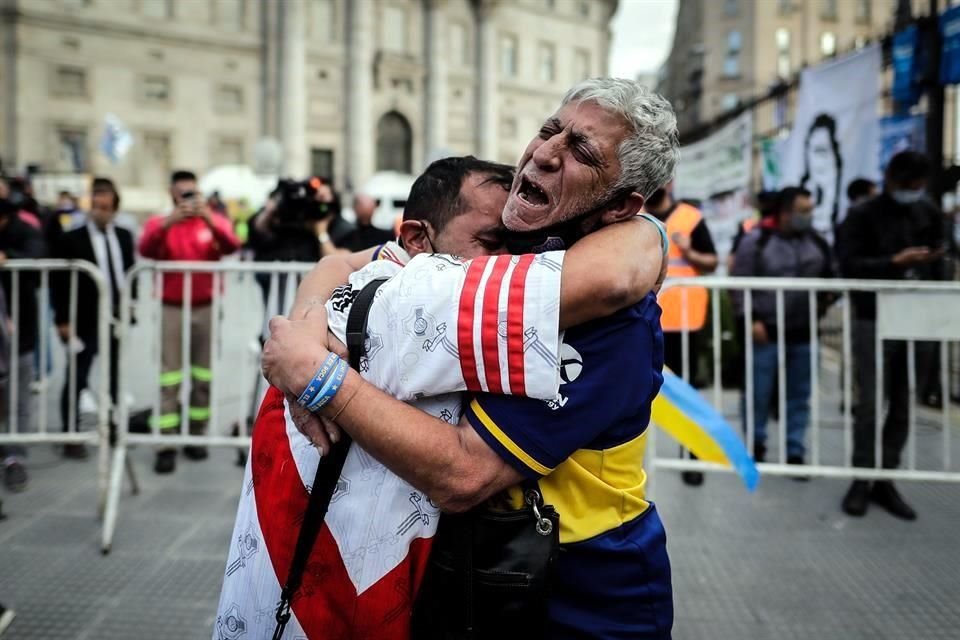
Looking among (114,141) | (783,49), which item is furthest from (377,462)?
(783,49)

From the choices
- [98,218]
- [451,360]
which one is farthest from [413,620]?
[98,218]

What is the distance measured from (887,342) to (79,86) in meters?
35.9

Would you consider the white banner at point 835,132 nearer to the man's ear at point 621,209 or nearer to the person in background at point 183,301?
the person in background at point 183,301

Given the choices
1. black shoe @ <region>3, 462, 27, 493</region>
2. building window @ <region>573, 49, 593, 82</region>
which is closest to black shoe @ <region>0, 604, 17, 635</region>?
black shoe @ <region>3, 462, 27, 493</region>

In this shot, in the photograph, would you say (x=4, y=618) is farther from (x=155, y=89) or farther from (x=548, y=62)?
(x=548, y=62)

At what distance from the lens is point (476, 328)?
1263 mm

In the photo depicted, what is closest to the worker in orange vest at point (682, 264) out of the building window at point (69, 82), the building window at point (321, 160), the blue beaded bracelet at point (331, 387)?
the blue beaded bracelet at point (331, 387)

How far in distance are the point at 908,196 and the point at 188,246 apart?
5.10 meters

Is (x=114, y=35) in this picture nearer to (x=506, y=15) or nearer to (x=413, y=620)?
(x=506, y=15)

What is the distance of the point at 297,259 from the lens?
583 centimetres

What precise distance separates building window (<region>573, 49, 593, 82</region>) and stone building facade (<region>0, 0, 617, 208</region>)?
494 centimetres

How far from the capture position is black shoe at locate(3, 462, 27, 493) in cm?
479

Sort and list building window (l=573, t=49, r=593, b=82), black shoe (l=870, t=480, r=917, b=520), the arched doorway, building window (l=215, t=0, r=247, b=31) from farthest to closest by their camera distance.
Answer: building window (l=573, t=49, r=593, b=82)
the arched doorway
building window (l=215, t=0, r=247, b=31)
black shoe (l=870, t=480, r=917, b=520)

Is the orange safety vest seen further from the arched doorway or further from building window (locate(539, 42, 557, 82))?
building window (locate(539, 42, 557, 82))
